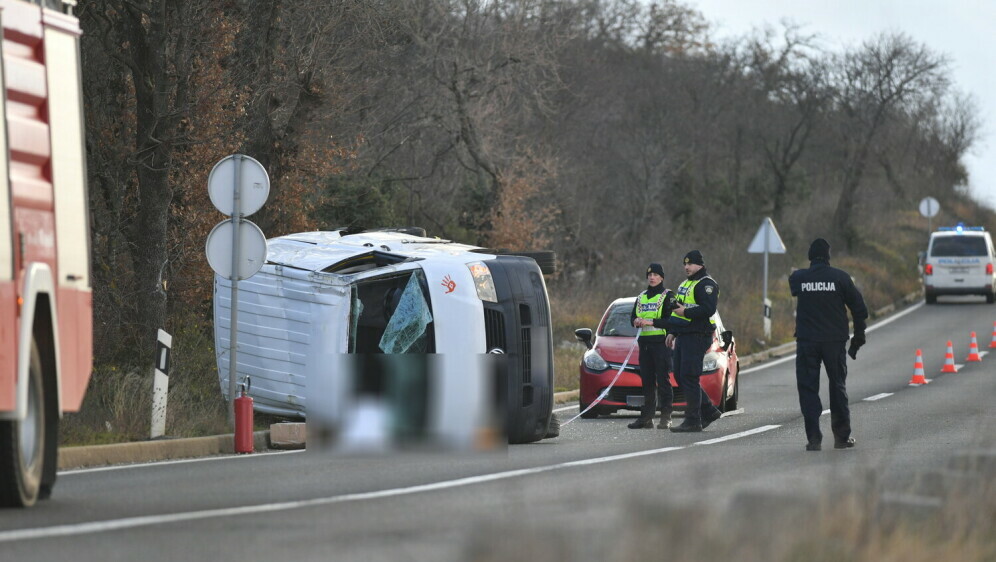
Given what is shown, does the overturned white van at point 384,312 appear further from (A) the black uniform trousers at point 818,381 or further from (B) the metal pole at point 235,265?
(A) the black uniform trousers at point 818,381

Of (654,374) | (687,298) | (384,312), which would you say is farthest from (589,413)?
(384,312)

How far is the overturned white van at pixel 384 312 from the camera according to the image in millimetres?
14609

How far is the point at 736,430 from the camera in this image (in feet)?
56.0

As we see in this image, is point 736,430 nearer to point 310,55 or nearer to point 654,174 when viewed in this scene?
point 310,55

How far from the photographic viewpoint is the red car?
19453 millimetres

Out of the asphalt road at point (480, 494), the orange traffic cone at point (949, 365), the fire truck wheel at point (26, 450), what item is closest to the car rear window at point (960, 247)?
the orange traffic cone at point (949, 365)

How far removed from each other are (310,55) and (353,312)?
31.6ft

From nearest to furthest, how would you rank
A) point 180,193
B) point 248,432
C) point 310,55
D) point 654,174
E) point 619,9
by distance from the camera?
1. point 248,432
2. point 180,193
3. point 310,55
4. point 654,174
5. point 619,9

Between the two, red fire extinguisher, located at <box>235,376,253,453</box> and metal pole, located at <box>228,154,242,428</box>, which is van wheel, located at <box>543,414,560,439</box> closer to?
red fire extinguisher, located at <box>235,376,253,453</box>

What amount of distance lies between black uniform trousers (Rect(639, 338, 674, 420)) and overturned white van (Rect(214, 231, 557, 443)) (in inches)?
66.2

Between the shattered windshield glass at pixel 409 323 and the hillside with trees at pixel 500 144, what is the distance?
2.14 metres

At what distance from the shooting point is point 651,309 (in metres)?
17.4

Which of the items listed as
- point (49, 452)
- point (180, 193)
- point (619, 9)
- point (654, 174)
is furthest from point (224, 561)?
point (619, 9)

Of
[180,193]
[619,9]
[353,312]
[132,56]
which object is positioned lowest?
[353,312]
